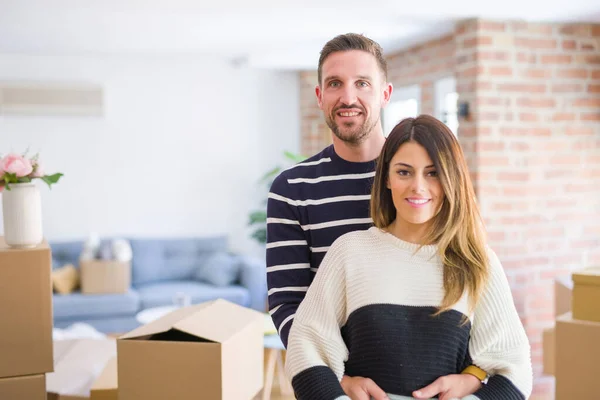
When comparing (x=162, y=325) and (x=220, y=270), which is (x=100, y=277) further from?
(x=162, y=325)

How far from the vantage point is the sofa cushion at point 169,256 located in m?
5.87

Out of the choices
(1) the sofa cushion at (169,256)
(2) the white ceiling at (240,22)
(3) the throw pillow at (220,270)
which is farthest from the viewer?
(1) the sofa cushion at (169,256)

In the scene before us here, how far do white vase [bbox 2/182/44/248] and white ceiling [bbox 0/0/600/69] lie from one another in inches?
74.4

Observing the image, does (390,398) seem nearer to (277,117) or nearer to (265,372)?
(265,372)

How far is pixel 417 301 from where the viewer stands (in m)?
1.42

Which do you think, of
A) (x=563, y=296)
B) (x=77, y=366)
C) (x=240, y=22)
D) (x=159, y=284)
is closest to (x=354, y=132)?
(x=77, y=366)

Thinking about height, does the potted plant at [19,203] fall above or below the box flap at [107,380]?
above

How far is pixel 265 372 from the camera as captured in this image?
13.4ft

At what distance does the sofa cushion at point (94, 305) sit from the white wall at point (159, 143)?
40.0 inches

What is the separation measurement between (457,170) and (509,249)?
293 centimetres

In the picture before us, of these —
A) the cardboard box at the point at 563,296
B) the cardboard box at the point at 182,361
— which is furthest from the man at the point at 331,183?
the cardboard box at the point at 563,296

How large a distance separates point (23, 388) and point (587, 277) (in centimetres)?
199

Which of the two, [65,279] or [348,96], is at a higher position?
→ [348,96]

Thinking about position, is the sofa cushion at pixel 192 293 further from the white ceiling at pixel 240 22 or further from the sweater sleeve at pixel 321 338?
A: the sweater sleeve at pixel 321 338
